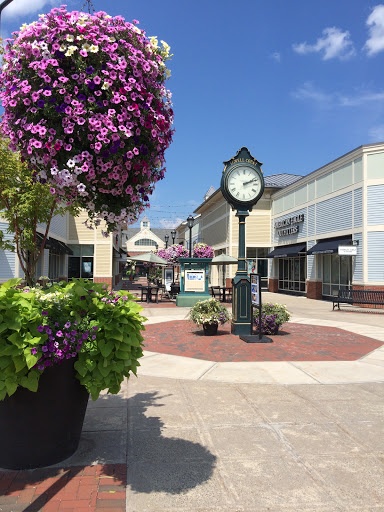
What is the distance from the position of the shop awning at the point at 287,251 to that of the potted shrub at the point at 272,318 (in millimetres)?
18861

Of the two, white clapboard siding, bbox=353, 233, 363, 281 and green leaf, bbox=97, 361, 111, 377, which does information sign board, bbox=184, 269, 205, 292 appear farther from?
green leaf, bbox=97, 361, 111, 377

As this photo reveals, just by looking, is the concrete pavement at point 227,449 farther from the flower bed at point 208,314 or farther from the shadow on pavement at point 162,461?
the flower bed at point 208,314

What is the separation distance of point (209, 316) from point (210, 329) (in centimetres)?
43

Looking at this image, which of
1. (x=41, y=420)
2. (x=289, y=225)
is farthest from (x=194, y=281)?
(x=41, y=420)

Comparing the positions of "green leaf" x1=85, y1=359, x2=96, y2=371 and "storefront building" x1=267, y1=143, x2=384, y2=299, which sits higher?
Result: "storefront building" x1=267, y1=143, x2=384, y2=299

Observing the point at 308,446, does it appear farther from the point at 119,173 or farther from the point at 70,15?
the point at 70,15

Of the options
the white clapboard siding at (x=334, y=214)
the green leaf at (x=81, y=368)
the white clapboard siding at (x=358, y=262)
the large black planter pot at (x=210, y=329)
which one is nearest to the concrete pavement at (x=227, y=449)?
the green leaf at (x=81, y=368)

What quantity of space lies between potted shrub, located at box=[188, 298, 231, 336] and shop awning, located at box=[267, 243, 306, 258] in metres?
19.4

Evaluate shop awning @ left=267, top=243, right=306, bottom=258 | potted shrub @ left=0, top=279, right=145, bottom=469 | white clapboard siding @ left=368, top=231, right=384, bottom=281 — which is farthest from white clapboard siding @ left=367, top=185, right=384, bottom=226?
potted shrub @ left=0, top=279, right=145, bottom=469

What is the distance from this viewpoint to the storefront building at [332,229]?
68.3 feet

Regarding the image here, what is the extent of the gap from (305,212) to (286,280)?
6621 mm

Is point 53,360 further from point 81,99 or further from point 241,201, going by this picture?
point 241,201

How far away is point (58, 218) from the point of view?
2591 cm

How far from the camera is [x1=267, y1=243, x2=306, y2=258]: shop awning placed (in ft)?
95.4
